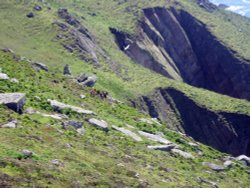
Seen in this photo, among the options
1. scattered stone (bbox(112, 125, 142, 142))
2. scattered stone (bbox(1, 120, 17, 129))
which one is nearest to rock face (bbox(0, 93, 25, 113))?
scattered stone (bbox(1, 120, 17, 129))

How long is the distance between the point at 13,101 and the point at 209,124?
66.3 metres

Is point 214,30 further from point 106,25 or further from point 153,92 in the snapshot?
point 153,92

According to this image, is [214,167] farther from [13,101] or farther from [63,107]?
[13,101]

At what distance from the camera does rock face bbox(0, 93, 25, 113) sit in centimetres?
3631

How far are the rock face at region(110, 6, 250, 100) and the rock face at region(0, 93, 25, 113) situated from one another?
80.8 metres

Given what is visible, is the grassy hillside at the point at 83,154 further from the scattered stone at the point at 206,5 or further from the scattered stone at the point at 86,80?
the scattered stone at the point at 206,5

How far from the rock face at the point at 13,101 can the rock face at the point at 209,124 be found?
2335 inches

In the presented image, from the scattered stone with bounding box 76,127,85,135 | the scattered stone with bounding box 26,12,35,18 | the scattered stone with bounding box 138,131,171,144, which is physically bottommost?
the scattered stone with bounding box 76,127,85,135

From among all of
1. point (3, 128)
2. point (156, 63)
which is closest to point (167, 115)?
point (156, 63)

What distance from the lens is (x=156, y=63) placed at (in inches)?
4636

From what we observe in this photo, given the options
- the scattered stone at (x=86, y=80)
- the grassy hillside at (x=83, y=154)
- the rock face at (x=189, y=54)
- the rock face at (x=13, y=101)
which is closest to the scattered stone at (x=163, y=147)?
the grassy hillside at (x=83, y=154)

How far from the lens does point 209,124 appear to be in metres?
98.0

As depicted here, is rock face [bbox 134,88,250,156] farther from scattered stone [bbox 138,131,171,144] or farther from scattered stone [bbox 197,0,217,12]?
scattered stone [bbox 197,0,217,12]

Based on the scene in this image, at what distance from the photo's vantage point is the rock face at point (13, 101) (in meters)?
36.3
